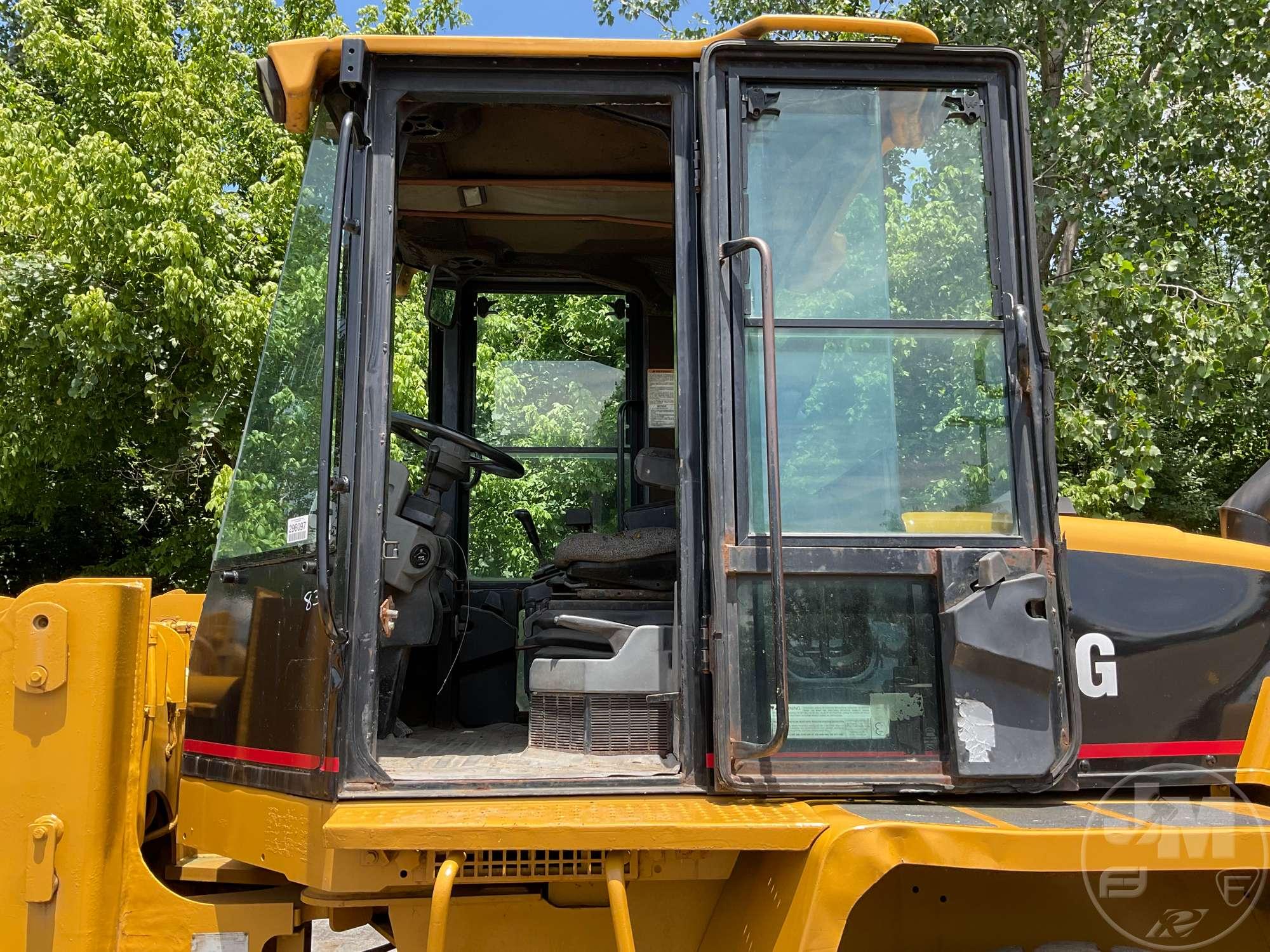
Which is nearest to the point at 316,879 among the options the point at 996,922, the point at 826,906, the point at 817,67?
the point at 826,906

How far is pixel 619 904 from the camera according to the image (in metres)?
2.22

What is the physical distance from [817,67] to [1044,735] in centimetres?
168

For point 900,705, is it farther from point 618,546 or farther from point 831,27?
point 831,27

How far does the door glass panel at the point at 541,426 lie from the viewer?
14.0 feet

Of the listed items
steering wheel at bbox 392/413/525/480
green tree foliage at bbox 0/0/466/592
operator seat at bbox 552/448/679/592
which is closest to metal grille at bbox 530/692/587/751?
operator seat at bbox 552/448/679/592

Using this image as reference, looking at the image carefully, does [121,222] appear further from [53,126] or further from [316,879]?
[316,879]

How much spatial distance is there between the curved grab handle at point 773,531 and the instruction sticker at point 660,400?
1825 millimetres

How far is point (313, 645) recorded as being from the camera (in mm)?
2535

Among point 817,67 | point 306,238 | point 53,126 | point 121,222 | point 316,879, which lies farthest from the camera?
point 53,126

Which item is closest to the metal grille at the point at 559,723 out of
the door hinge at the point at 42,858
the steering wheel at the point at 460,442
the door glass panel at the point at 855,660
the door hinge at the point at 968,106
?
the door glass panel at the point at 855,660

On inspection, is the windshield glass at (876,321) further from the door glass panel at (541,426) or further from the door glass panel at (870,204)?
the door glass panel at (541,426)

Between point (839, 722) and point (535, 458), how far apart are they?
2126 millimetres

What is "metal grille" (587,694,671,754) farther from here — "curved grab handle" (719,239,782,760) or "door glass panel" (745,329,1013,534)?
"door glass panel" (745,329,1013,534)

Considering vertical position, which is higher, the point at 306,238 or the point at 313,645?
the point at 306,238
